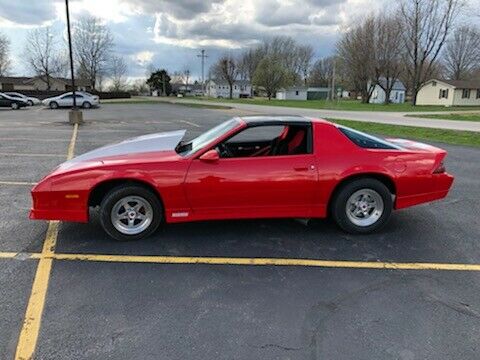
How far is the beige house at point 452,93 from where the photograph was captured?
56031 millimetres

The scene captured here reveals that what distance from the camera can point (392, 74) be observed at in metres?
56.0

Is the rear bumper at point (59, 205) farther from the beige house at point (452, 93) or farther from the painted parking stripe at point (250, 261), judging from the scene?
the beige house at point (452, 93)

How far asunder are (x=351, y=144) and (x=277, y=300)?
2.21m

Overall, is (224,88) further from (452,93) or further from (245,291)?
(245,291)

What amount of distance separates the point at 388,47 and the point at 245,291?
187 feet

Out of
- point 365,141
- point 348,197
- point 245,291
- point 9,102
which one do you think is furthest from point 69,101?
point 245,291

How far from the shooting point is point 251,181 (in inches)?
172

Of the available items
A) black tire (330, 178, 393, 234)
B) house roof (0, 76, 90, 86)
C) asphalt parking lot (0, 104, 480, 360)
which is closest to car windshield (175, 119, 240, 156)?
asphalt parking lot (0, 104, 480, 360)

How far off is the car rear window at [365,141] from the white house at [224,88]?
360 feet

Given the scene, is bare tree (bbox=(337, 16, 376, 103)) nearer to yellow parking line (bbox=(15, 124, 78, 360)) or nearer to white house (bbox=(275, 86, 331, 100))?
white house (bbox=(275, 86, 331, 100))

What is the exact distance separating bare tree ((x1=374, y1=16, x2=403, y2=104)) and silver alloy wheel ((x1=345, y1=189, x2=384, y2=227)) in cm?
5460

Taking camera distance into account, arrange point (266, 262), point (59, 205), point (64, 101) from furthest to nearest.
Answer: point (64, 101) < point (59, 205) < point (266, 262)

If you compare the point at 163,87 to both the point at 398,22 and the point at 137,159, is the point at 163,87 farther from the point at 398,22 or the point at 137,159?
the point at 137,159

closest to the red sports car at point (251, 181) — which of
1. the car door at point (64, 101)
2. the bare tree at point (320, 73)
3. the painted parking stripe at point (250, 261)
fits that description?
the painted parking stripe at point (250, 261)
